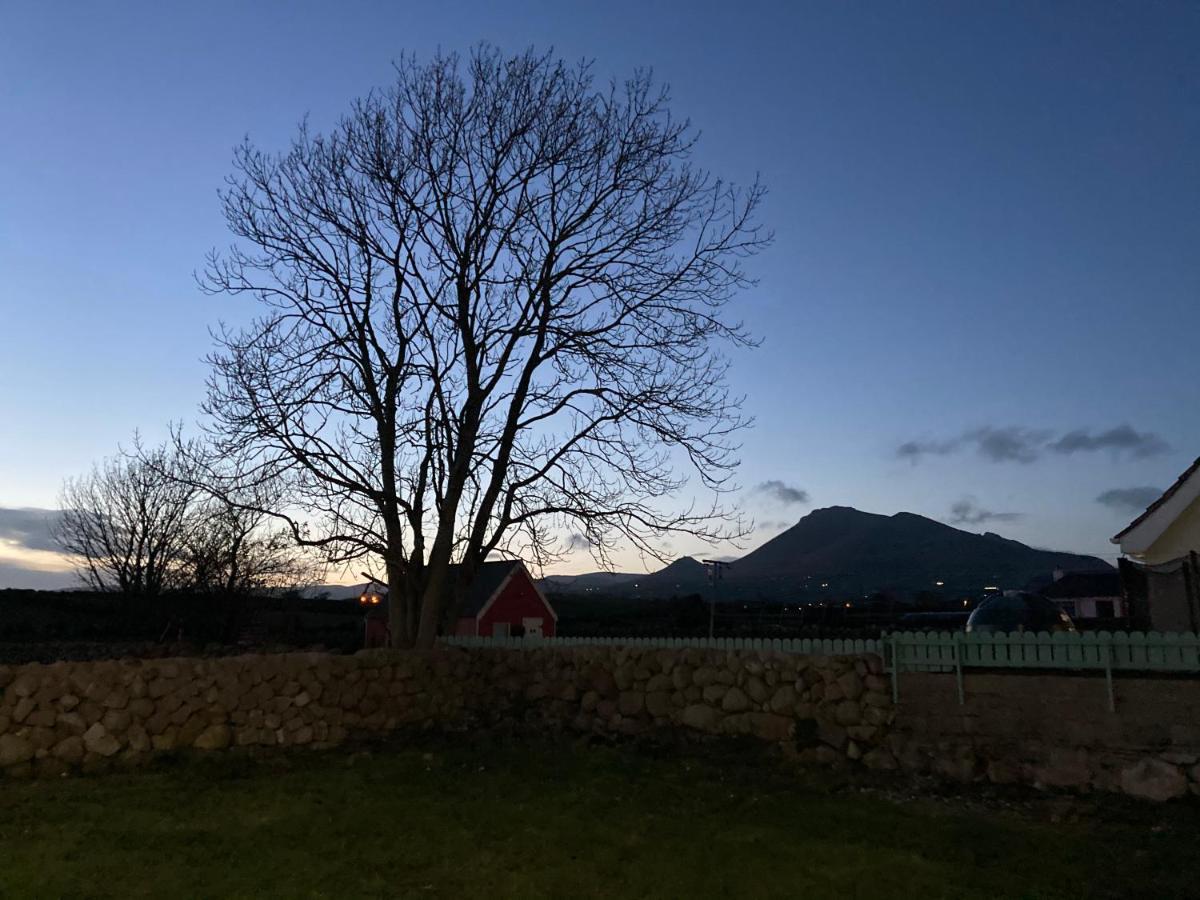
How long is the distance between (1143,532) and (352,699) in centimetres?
1176

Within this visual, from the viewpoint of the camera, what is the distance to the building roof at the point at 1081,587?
4778 centimetres

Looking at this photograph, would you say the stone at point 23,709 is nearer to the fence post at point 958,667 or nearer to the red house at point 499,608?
the fence post at point 958,667

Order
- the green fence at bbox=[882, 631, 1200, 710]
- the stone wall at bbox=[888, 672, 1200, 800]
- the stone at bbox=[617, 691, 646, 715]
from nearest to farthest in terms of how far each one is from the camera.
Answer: the stone wall at bbox=[888, 672, 1200, 800], the green fence at bbox=[882, 631, 1200, 710], the stone at bbox=[617, 691, 646, 715]

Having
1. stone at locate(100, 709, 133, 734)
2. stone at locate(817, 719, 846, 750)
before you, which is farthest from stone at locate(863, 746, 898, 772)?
stone at locate(100, 709, 133, 734)

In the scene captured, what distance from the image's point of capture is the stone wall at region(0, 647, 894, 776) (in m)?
9.91

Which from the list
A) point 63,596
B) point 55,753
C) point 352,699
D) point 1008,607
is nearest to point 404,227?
point 352,699

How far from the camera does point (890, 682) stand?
9938 millimetres

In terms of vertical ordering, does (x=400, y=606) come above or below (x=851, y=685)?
above

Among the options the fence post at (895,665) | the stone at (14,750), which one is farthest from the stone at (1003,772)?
the stone at (14,750)

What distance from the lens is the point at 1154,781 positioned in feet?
26.5

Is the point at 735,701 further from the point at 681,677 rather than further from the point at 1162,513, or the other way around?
the point at 1162,513

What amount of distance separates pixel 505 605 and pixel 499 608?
32 cm

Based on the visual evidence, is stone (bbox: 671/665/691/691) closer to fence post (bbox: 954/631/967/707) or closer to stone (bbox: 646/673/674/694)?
stone (bbox: 646/673/674/694)

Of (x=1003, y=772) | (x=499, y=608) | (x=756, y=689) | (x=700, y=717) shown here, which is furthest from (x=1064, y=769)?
(x=499, y=608)
